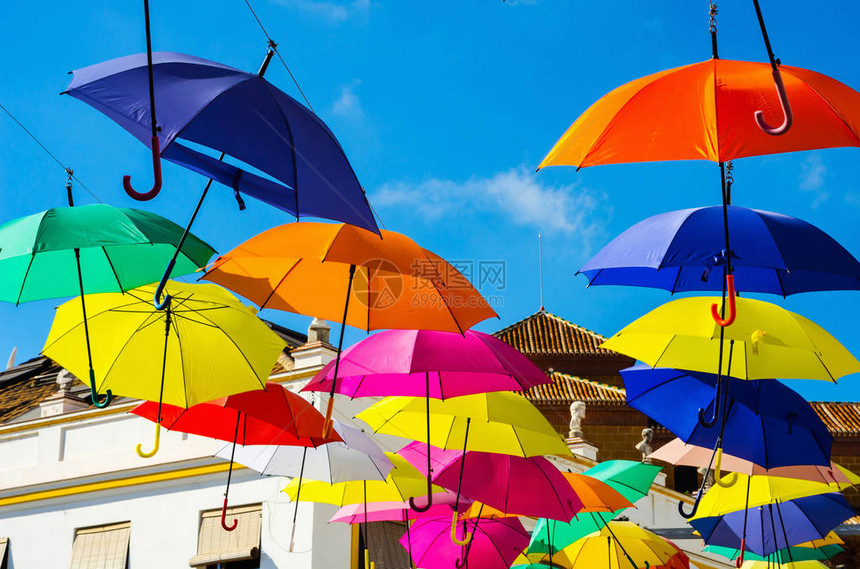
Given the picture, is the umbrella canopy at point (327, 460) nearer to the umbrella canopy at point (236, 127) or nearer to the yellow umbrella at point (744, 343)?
the yellow umbrella at point (744, 343)

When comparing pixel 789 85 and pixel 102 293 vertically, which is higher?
pixel 789 85

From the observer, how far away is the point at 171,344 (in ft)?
22.2

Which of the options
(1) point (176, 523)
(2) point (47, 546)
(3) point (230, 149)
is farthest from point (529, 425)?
(2) point (47, 546)

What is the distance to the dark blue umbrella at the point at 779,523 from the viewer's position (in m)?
10.4

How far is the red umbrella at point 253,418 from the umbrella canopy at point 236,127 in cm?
264

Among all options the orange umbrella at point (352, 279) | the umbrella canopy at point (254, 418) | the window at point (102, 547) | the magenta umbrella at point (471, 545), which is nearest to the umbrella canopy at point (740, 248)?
the orange umbrella at point (352, 279)

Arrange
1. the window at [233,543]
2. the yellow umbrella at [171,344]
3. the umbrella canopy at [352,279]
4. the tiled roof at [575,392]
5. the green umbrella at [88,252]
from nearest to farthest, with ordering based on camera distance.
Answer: the green umbrella at [88,252], the umbrella canopy at [352,279], the yellow umbrella at [171,344], the window at [233,543], the tiled roof at [575,392]

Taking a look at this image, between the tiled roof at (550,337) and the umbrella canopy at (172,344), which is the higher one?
the tiled roof at (550,337)

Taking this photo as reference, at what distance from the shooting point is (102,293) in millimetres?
7105

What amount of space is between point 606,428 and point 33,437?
18.7 meters

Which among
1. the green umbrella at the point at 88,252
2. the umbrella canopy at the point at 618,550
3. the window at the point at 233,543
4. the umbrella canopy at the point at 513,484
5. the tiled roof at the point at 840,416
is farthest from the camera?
the tiled roof at the point at 840,416

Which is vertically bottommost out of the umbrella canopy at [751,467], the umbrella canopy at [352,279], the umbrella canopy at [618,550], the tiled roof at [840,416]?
the umbrella canopy at [618,550]

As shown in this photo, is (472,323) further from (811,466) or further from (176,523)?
(176,523)

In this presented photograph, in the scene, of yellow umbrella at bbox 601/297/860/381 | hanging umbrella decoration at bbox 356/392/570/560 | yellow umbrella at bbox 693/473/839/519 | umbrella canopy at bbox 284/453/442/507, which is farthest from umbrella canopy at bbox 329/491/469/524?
yellow umbrella at bbox 601/297/860/381
